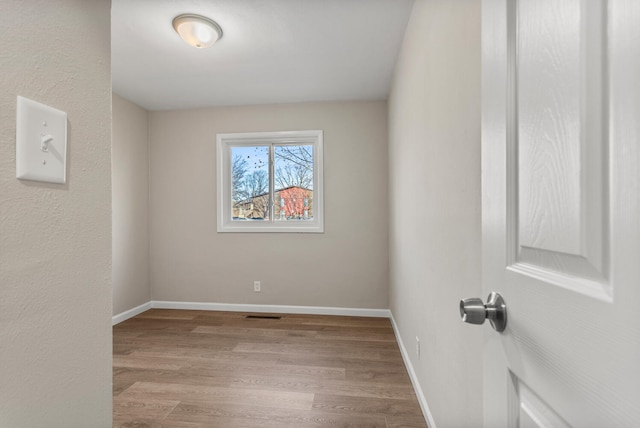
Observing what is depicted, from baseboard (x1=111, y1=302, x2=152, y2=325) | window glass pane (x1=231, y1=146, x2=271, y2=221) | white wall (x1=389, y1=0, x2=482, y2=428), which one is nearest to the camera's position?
white wall (x1=389, y1=0, x2=482, y2=428)

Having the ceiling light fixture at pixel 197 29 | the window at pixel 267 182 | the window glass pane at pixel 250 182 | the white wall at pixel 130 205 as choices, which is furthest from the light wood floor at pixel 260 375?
the ceiling light fixture at pixel 197 29

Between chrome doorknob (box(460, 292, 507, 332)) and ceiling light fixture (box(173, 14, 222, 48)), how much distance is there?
88.9 inches

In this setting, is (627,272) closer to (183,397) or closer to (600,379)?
(600,379)

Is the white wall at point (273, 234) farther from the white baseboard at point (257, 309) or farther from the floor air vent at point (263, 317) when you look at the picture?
the floor air vent at point (263, 317)

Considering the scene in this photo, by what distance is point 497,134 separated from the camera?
58 cm

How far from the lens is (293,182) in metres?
3.79

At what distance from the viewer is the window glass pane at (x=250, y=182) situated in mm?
3820

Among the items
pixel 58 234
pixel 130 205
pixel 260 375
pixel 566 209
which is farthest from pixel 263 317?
pixel 566 209

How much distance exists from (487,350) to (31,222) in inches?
34.8

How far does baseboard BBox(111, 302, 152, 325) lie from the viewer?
328cm

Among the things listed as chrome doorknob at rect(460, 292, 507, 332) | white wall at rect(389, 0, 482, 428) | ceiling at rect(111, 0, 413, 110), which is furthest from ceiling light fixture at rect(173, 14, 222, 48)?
chrome doorknob at rect(460, 292, 507, 332)

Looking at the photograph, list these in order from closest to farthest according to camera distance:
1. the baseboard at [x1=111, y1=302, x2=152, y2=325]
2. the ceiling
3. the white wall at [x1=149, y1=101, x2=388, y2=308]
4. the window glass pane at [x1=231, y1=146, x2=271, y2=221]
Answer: the ceiling, the baseboard at [x1=111, y1=302, x2=152, y2=325], the white wall at [x1=149, y1=101, x2=388, y2=308], the window glass pane at [x1=231, y1=146, x2=271, y2=221]

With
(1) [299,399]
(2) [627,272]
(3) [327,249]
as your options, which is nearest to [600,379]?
(2) [627,272]

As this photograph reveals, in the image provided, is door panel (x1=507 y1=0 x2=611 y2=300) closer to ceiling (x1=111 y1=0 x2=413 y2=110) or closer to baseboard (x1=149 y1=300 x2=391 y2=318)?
ceiling (x1=111 y1=0 x2=413 y2=110)
